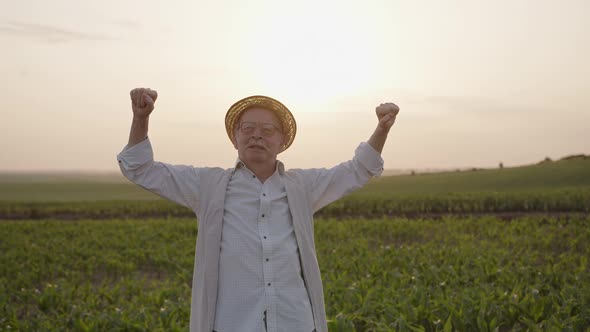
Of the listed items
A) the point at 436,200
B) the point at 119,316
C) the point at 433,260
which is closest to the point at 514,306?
the point at 433,260

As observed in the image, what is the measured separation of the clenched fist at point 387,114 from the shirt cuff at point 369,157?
0.47 ft

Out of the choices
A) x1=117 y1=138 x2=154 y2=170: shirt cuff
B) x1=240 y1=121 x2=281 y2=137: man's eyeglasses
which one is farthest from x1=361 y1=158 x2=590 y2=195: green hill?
x1=117 y1=138 x2=154 y2=170: shirt cuff

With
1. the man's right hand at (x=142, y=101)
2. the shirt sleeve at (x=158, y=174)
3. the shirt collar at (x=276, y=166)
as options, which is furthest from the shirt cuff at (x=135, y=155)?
the shirt collar at (x=276, y=166)

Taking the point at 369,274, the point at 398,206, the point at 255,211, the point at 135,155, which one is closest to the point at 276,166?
the point at 255,211

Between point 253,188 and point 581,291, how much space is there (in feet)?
18.0

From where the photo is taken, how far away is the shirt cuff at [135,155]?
2787 mm

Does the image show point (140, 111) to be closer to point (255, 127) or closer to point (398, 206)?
point (255, 127)

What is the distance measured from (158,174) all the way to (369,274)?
610 centimetres

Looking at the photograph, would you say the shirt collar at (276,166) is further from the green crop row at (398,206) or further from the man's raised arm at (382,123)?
the green crop row at (398,206)

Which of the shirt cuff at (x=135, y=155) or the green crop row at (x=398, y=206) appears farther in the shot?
the green crop row at (x=398, y=206)

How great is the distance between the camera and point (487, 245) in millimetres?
11812

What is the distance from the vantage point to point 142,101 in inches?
108

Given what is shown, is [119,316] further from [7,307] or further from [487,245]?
[487,245]

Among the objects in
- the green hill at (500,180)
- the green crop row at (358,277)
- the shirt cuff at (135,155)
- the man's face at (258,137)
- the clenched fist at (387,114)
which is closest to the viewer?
the shirt cuff at (135,155)
